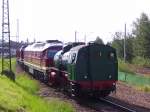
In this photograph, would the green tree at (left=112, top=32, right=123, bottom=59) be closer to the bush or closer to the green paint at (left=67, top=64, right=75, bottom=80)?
the bush

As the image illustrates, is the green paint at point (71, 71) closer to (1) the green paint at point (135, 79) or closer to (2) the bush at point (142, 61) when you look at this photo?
(1) the green paint at point (135, 79)

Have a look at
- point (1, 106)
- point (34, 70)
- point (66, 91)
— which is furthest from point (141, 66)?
point (1, 106)

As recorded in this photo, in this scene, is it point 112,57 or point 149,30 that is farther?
point 149,30

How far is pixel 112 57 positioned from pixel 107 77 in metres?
1.12

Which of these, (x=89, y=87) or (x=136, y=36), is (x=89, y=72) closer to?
(x=89, y=87)

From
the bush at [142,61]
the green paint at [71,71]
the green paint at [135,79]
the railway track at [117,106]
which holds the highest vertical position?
the green paint at [71,71]

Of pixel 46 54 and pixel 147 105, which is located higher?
pixel 46 54

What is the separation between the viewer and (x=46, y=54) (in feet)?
115

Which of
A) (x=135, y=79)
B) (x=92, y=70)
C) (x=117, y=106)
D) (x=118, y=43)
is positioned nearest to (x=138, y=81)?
(x=135, y=79)

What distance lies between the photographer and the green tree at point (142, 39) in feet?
253

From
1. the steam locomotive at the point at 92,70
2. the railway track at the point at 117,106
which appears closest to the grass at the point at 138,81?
the railway track at the point at 117,106

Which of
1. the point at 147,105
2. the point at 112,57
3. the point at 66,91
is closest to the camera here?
the point at 147,105

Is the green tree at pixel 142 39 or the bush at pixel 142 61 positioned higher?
the green tree at pixel 142 39

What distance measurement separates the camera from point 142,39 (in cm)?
7800
